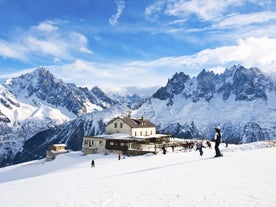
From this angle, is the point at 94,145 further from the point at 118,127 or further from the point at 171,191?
the point at 171,191

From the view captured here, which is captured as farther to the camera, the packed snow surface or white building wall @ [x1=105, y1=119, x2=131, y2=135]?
white building wall @ [x1=105, y1=119, x2=131, y2=135]

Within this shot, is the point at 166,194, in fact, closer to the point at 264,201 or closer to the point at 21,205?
the point at 264,201

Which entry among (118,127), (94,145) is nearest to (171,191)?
(94,145)

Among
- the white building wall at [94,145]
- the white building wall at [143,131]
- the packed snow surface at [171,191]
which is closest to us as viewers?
the packed snow surface at [171,191]

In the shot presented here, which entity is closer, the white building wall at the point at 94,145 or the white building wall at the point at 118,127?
the white building wall at the point at 94,145

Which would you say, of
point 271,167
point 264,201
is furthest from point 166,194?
point 271,167

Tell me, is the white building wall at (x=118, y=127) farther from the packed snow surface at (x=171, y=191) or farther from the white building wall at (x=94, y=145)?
the packed snow surface at (x=171, y=191)

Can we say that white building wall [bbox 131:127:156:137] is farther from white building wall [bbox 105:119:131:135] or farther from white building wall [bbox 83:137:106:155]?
white building wall [bbox 83:137:106:155]

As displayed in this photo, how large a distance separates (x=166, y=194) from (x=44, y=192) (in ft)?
23.3

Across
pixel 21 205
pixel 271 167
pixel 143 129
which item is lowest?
pixel 21 205

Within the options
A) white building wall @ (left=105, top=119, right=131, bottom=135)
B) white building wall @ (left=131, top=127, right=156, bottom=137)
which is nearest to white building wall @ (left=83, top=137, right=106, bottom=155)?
white building wall @ (left=105, top=119, right=131, bottom=135)

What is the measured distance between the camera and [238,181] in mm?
18578

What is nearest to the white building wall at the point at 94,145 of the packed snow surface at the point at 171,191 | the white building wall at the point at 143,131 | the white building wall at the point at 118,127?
the white building wall at the point at 118,127

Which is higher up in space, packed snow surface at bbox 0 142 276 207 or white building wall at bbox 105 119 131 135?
white building wall at bbox 105 119 131 135
